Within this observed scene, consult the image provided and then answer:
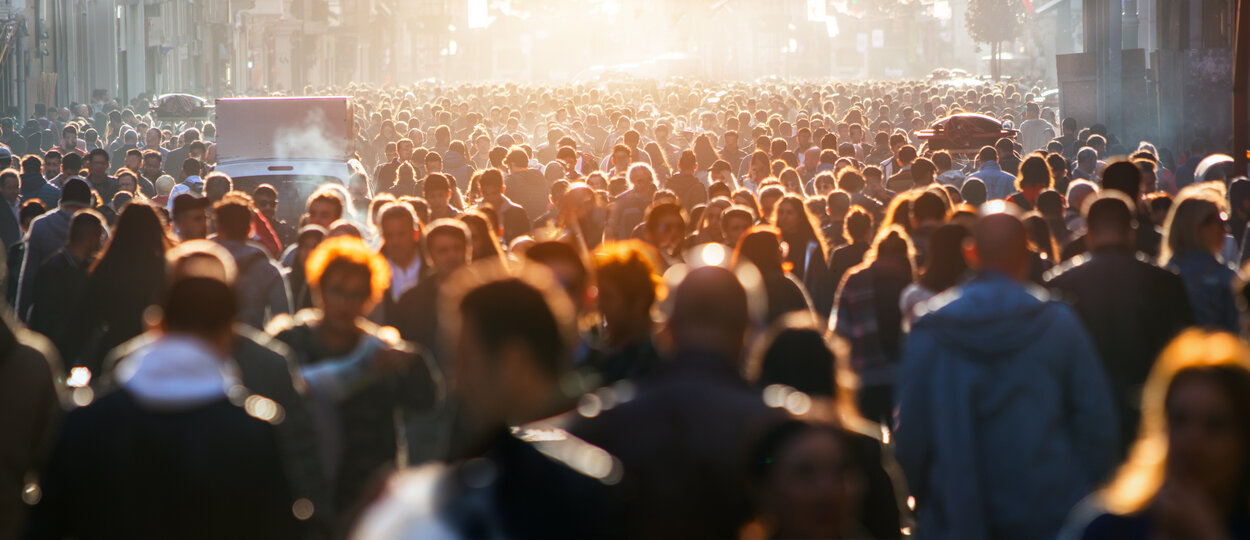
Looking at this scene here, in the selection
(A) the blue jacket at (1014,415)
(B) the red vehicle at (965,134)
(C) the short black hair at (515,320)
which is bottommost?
(A) the blue jacket at (1014,415)

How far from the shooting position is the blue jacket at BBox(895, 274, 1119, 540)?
5.48m

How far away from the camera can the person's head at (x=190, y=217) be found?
9.09 m

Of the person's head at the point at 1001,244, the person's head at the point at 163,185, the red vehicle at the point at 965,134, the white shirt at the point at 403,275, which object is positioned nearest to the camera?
the person's head at the point at 1001,244

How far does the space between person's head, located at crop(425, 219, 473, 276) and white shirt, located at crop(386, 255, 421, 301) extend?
605 mm

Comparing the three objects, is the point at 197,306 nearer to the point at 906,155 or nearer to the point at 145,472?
the point at 145,472

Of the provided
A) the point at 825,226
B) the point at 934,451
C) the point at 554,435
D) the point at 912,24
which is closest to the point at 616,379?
the point at 934,451

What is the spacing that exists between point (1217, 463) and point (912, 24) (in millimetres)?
149758

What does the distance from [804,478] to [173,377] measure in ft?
5.52

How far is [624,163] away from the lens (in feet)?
57.2

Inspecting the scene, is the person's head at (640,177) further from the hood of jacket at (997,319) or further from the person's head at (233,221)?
the hood of jacket at (997,319)

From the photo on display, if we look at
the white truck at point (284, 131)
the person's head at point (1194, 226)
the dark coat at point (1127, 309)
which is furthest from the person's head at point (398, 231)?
the white truck at point (284, 131)

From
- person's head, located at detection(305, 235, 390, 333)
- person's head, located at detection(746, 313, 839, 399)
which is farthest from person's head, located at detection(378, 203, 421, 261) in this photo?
person's head, located at detection(746, 313, 839, 399)

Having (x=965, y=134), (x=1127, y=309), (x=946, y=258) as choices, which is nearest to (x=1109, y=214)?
(x=1127, y=309)

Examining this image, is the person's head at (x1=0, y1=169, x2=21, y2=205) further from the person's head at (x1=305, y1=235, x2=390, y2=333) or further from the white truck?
the person's head at (x1=305, y1=235, x2=390, y2=333)
